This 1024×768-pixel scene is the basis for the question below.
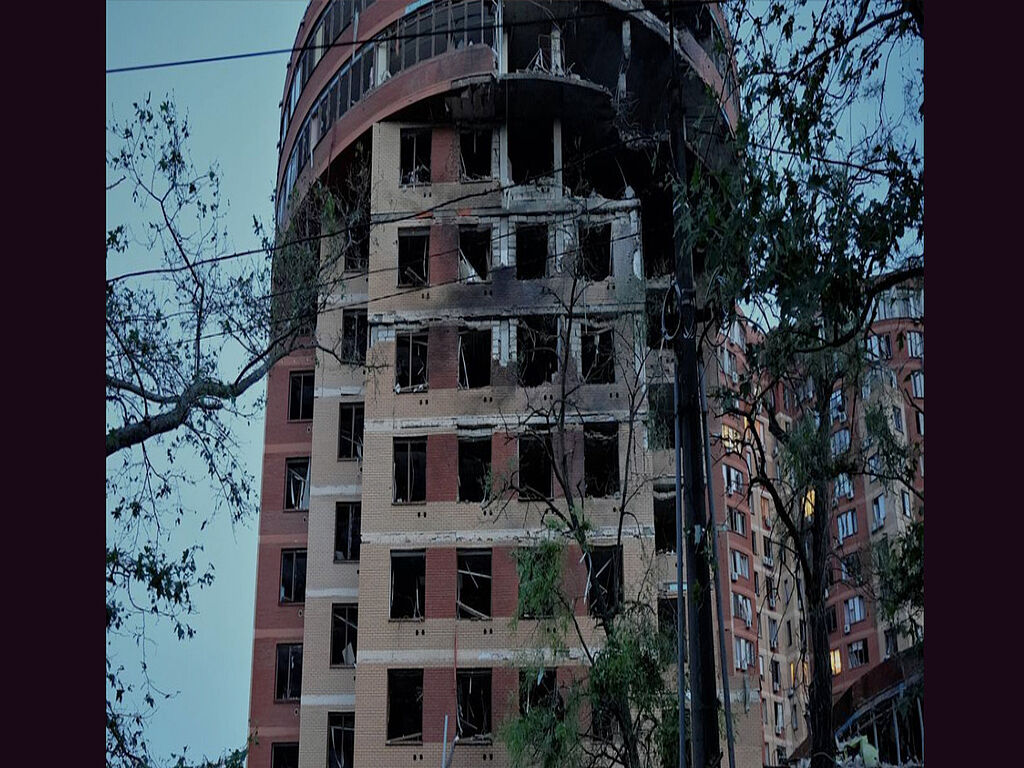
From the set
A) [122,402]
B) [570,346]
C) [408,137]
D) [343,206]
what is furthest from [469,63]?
[122,402]

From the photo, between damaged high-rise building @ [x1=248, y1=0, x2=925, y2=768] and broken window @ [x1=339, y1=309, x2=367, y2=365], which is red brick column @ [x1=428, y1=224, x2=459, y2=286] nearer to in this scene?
damaged high-rise building @ [x1=248, y1=0, x2=925, y2=768]

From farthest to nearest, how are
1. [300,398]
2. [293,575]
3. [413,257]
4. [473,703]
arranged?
1. [300,398]
2. [293,575]
3. [413,257]
4. [473,703]

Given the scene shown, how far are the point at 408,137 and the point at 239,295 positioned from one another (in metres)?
7.06

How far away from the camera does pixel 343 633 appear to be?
1404cm

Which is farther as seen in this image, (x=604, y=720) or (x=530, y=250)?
(x=530, y=250)

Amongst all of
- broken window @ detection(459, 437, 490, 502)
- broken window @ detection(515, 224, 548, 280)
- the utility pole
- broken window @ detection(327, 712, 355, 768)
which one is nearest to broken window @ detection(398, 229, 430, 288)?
broken window @ detection(515, 224, 548, 280)

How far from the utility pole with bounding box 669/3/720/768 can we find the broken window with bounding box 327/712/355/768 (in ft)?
29.1

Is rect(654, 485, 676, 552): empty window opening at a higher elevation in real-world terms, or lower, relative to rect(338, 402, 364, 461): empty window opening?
lower

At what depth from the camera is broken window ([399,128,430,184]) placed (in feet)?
44.4

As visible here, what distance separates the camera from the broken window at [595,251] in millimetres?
12305

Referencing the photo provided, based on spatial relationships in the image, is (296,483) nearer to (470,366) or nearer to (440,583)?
(470,366)

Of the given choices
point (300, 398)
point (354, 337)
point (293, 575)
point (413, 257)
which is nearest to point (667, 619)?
point (354, 337)

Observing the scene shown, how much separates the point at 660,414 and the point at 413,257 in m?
3.76

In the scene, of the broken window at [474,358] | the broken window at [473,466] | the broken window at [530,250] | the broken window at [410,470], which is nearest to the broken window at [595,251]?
the broken window at [530,250]
